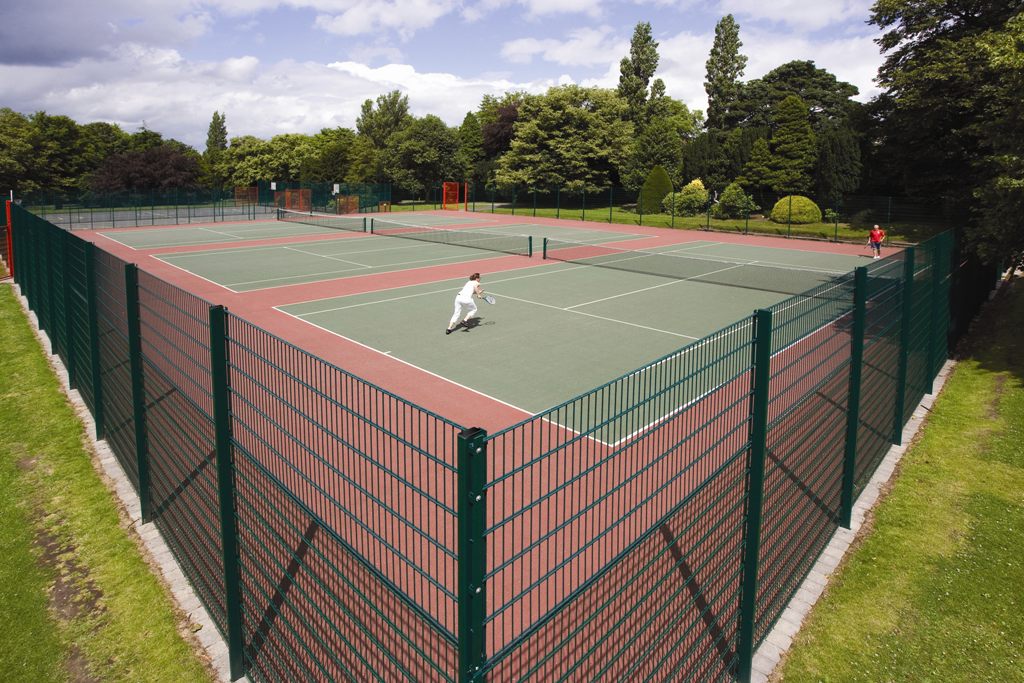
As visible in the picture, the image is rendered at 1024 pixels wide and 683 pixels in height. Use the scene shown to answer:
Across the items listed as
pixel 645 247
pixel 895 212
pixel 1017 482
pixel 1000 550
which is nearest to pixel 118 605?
pixel 1000 550

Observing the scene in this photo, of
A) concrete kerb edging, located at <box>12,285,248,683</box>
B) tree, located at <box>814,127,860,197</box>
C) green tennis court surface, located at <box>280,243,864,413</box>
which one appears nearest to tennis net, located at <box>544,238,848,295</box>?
green tennis court surface, located at <box>280,243,864,413</box>

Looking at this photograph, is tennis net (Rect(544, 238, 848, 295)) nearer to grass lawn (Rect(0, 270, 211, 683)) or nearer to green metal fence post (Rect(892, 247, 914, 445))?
green metal fence post (Rect(892, 247, 914, 445))

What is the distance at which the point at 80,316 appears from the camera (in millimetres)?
10008

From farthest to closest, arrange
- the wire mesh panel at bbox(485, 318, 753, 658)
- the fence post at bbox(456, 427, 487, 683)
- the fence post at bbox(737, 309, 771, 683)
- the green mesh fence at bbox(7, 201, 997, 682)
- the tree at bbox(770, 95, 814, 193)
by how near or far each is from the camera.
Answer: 1. the tree at bbox(770, 95, 814, 193)
2. the fence post at bbox(737, 309, 771, 683)
3. the green mesh fence at bbox(7, 201, 997, 682)
4. the wire mesh panel at bbox(485, 318, 753, 658)
5. the fence post at bbox(456, 427, 487, 683)

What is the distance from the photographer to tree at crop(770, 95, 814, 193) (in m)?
53.0

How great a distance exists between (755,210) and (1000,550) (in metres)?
46.4

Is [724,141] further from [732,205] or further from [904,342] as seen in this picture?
A: [904,342]

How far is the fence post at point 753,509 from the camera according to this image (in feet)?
16.2

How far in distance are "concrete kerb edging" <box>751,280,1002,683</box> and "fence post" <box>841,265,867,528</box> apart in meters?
0.36

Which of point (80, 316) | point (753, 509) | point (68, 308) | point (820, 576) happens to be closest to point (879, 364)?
point (820, 576)

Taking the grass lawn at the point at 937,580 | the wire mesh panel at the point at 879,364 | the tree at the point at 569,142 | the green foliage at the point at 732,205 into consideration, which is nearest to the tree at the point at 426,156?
the tree at the point at 569,142

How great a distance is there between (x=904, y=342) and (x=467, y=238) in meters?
30.4

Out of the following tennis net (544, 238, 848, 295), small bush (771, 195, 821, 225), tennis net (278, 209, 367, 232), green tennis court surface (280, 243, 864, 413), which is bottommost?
green tennis court surface (280, 243, 864, 413)

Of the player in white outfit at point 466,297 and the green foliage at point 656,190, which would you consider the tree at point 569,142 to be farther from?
the player in white outfit at point 466,297
